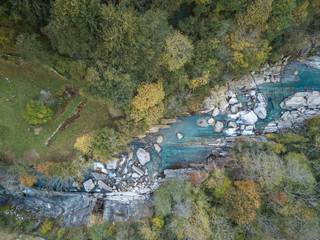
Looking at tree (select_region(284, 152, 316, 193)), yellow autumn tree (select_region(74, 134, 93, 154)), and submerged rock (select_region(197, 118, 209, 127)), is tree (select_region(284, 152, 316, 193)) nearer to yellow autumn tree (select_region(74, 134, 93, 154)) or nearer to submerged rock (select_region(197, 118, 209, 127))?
submerged rock (select_region(197, 118, 209, 127))

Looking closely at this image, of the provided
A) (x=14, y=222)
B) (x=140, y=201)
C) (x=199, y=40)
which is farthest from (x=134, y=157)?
(x=199, y=40)

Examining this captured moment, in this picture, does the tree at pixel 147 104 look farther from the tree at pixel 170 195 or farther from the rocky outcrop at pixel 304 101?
the rocky outcrop at pixel 304 101

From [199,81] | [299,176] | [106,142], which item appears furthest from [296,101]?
[106,142]

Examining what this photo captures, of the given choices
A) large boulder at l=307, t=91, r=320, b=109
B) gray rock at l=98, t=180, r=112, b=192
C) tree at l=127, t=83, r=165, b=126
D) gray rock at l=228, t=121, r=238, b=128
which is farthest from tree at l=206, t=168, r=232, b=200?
large boulder at l=307, t=91, r=320, b=109

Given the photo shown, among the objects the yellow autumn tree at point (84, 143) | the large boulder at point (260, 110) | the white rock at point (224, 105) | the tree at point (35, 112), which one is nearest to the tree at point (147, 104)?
the yellow autumn tree at point (84, 143)

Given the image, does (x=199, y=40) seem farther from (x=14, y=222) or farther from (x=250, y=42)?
(x=14, y=222)
